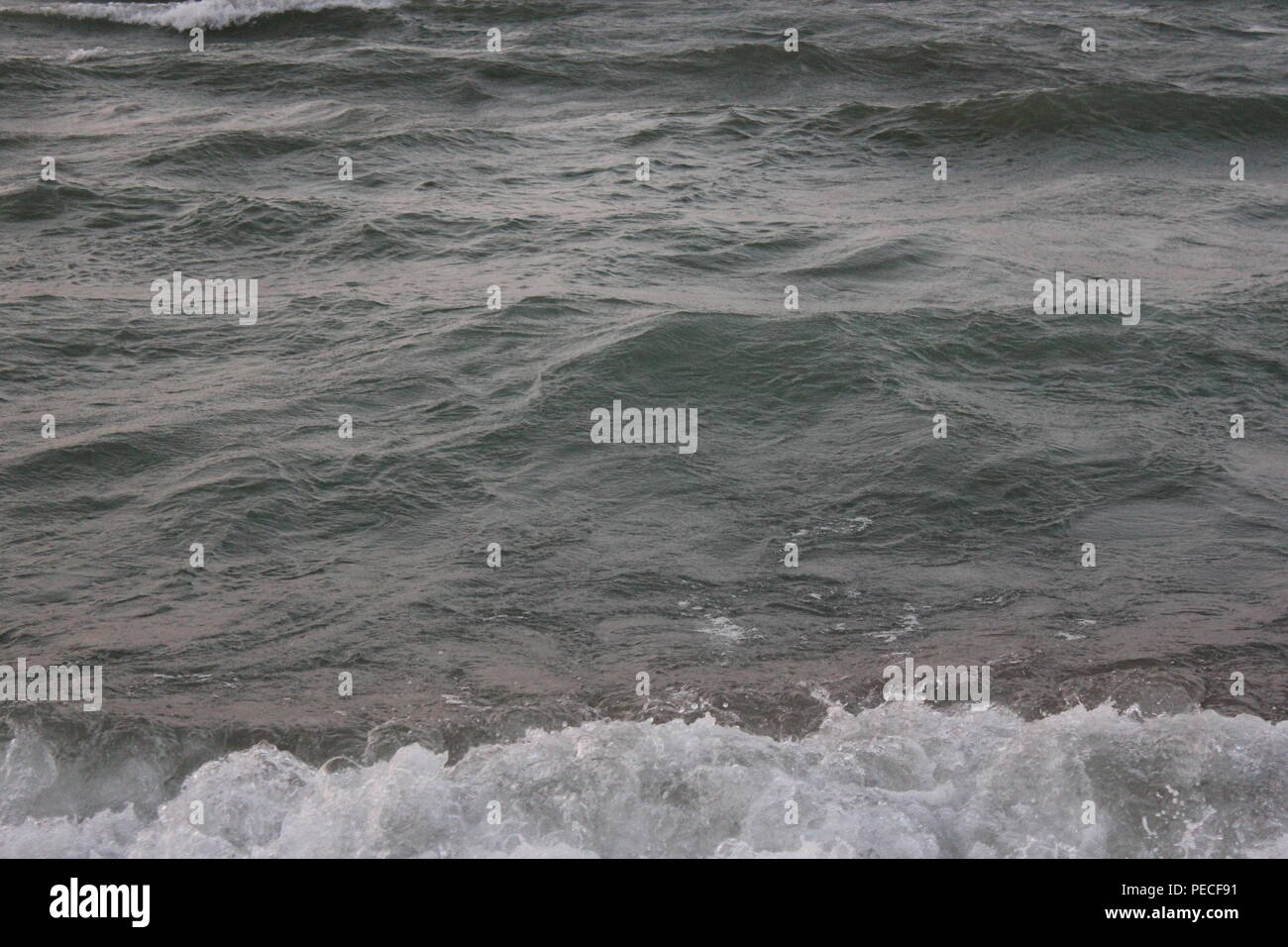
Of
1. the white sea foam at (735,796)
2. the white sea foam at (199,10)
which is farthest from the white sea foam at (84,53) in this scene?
the white sea foam at (735,796)

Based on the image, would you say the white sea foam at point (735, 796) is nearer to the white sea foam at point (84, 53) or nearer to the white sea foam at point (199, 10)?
the white sea foam at point (84, 53)

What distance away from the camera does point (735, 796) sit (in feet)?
20.6

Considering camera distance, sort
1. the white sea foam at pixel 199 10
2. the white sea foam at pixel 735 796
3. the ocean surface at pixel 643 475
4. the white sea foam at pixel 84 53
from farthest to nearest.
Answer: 1. the white sea foam at pixel 199 10
2. the white sea foam at pixel 84 53
3. the ocean surface at pixel 643 475
4. the white sea foam at pixel 735 796

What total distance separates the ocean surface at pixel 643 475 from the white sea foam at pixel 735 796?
21mm

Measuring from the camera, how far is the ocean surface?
6.37 m

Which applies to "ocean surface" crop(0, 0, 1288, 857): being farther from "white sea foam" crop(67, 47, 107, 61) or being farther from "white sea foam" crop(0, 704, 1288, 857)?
"white sea foam" crop(67, 47, 107, 61)

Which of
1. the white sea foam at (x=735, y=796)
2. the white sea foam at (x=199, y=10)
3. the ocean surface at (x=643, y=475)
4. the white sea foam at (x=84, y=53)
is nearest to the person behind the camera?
the white sea foam at (x=735, y=796)

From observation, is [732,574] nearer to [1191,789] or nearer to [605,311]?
[1191,789]

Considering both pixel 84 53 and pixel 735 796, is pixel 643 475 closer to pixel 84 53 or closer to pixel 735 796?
pixel 735 796

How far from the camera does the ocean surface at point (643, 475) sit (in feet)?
20.9

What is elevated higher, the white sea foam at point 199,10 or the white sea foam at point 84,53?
the white sea foam at point 199,10

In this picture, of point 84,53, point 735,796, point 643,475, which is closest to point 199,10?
point 84,53

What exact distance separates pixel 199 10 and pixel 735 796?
18787 mm

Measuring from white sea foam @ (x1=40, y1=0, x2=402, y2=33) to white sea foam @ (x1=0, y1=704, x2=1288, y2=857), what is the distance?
17184 millimetres
